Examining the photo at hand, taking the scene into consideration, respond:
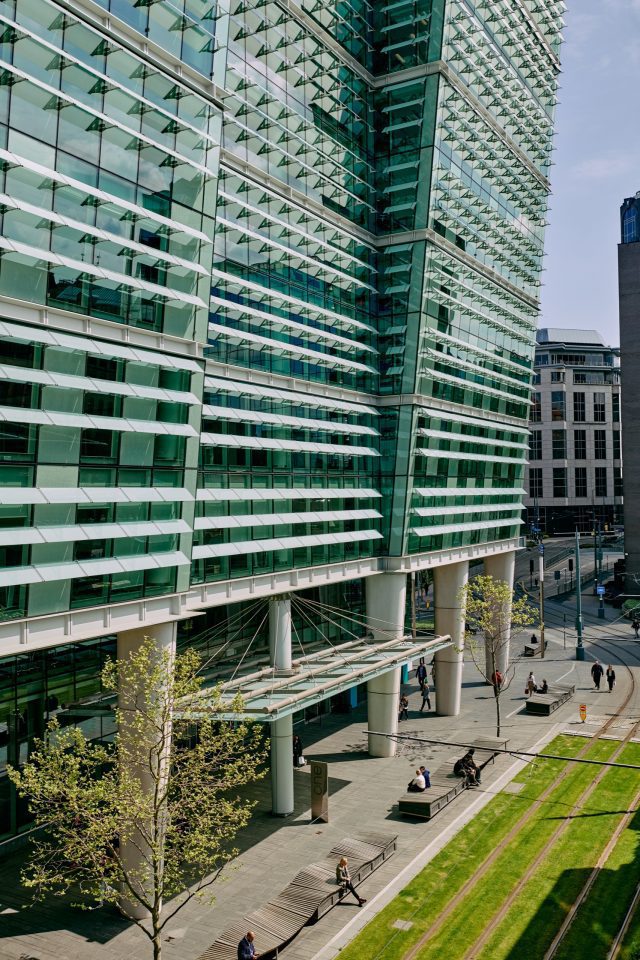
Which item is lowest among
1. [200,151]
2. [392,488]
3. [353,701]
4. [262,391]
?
[353,701]

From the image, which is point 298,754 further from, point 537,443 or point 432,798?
point 537,443

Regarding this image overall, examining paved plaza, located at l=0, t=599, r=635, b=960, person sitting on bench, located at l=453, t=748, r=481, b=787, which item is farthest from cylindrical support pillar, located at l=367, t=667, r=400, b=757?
person sitting on bench, located at l=453, t=748, r=481, b=787

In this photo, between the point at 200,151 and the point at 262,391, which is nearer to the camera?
the point at 200,151

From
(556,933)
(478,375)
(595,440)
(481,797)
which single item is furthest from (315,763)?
(595,440)

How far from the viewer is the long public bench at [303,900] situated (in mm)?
20094

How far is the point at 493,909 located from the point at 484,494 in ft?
95.3

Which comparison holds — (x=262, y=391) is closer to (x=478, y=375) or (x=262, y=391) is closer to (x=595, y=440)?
(x=478, y=375)

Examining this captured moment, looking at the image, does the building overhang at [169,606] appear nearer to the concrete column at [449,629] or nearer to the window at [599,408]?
the concrete column at [449,629]

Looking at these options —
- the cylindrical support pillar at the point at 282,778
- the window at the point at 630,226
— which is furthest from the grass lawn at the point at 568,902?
the window at the point at 630,226

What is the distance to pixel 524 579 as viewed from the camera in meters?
99.1

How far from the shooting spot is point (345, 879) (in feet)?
75.4

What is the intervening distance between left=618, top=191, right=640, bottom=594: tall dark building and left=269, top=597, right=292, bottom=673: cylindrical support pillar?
2511 inches

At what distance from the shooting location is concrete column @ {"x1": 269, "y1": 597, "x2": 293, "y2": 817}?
100.0 feet

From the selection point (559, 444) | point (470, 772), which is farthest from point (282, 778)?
point (559, 444)
